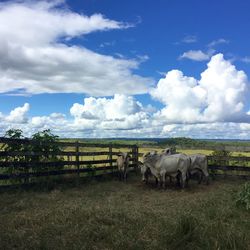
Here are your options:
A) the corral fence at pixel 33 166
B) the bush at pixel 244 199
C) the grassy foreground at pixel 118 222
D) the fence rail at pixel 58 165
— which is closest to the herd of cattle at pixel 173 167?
the fence rail at pixel 58 165

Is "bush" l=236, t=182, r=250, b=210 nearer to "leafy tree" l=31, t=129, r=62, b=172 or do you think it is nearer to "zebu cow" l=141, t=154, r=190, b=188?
"zebu cow" l=141, t=154, r=190, b=188

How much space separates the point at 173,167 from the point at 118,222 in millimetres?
7338

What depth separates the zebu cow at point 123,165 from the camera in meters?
17.5

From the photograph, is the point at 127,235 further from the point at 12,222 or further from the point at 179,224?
the point at 12,222

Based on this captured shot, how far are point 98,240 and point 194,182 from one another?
34.1 feet

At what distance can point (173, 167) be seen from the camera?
50.1ft

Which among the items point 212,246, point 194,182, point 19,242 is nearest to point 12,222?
point 19,242

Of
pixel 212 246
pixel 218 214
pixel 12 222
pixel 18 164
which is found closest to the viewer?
pixel 212 246

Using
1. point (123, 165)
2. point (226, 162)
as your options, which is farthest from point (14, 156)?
point (226, 162)

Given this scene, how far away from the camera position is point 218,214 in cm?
902

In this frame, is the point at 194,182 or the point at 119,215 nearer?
the point at 119,215

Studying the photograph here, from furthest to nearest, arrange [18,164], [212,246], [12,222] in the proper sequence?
[18,164] → [12,222] → [212,246]

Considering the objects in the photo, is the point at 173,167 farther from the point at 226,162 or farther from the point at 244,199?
the point at 244,199

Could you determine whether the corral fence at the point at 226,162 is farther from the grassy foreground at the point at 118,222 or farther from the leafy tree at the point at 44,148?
the leafy tree at the point at 44,148
